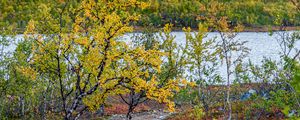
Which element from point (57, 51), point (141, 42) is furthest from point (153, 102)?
point (57, 51)

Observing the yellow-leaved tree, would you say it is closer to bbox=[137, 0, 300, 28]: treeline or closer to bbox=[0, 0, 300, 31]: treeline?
bbox=[0, 0, 300, 31]: treeline

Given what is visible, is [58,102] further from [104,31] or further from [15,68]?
[104,31]

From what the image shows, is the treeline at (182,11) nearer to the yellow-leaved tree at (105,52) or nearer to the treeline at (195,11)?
the treeline at (195,11)

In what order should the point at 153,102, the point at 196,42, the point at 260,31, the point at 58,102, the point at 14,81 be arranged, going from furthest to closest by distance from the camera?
1. the point at 260,31
2. the point at 153,102
3. the point at 58,102
4. the point at 196,42
5. the point at 14,81

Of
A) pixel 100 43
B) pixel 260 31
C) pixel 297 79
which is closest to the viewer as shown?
pixel 297 79

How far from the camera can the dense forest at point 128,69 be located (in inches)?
559

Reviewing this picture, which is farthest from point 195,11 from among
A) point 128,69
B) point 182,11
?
point 128,69

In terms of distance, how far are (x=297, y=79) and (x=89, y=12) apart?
9.62 metres

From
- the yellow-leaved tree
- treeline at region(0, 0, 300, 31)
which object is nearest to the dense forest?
the yellow-leaved tree

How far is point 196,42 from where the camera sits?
1005 inches

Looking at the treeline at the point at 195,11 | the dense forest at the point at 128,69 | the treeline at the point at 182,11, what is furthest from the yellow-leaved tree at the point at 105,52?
the treeline at the point at 195,11

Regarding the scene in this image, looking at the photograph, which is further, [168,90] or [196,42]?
[196,42]

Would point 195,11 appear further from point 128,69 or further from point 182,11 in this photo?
point 128,69

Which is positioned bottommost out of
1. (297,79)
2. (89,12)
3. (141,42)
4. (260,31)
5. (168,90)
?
(297,79)
